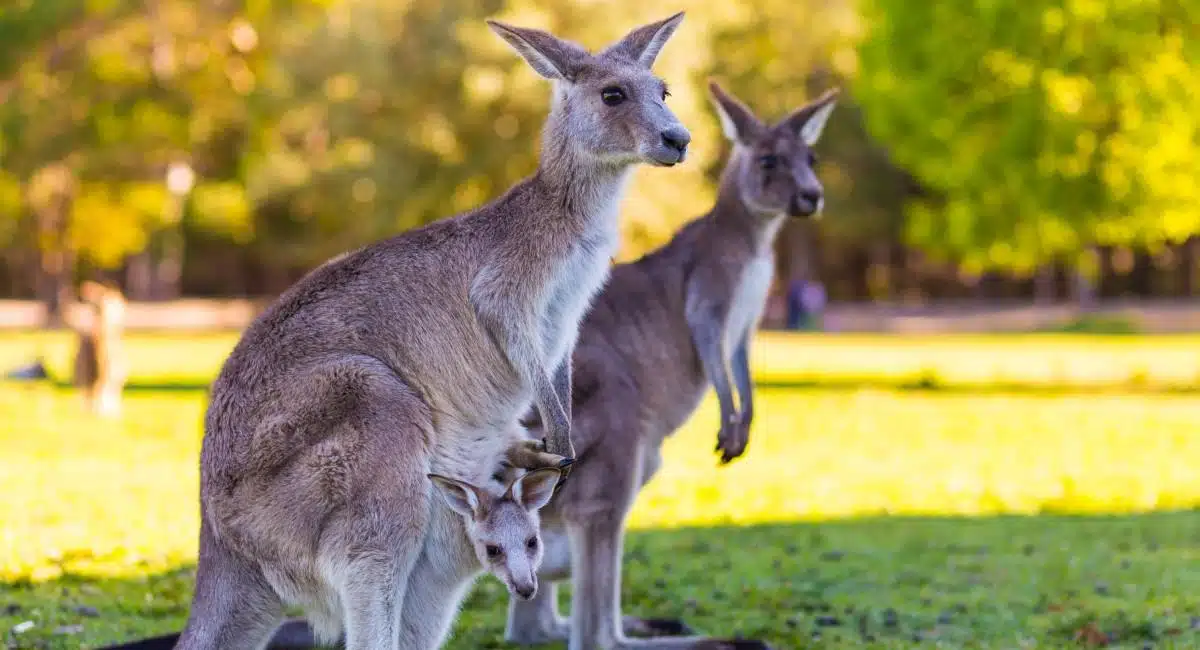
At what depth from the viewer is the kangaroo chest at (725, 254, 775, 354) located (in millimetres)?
5711

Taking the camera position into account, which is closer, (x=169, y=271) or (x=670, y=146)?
(x=670, y=146)

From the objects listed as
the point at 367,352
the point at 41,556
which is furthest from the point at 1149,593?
the point at 41,556

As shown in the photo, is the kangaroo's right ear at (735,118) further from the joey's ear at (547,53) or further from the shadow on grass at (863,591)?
the shadow on grass at (863,591)

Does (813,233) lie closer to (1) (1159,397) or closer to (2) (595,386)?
(1) (1159,397)

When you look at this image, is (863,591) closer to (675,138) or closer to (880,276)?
(675,138)

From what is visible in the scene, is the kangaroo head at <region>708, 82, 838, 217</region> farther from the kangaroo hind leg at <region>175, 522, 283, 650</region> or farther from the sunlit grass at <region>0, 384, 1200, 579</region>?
the sunlit grass at <region>0, 384, 1200, 579</region>

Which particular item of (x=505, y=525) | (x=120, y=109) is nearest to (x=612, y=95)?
(x=505, y=525)

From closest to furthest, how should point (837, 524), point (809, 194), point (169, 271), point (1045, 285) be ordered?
point (809, 194)
point (837, 524)
point (1045, 285)
point (169, 271)

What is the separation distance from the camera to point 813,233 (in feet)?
137

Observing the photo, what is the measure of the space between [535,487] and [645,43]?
1.46 meters

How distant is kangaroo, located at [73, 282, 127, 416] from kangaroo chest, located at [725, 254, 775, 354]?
9925mm

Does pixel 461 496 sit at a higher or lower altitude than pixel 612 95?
lower

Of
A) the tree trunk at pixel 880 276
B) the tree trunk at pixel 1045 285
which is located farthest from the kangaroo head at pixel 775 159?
the tree trunk at pixel 880 276

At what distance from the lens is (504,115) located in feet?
86.8
